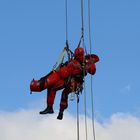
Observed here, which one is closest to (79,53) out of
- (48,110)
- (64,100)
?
(64,100)

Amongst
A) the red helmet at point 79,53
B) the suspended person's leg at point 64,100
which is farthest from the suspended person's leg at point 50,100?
the red helmet at point 79,53

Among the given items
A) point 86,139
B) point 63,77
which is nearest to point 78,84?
point 63,77

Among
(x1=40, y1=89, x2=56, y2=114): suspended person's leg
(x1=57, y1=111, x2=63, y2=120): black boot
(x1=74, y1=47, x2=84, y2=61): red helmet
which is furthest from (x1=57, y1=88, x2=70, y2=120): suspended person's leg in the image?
(x1=74, y1=47, x2=84, y2=61): red helmet

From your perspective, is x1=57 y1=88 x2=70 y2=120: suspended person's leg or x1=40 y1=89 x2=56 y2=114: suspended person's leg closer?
x1=40 y1=89 x2=56 y2=114: suspended person's leg

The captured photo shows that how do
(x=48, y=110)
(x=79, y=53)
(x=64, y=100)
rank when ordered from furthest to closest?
(x=64, y=100), (x=48, y=110), (x=79, y=53)

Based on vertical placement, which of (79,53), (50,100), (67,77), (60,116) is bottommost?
(60,116)

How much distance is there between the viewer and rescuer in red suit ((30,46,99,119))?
42.2ft

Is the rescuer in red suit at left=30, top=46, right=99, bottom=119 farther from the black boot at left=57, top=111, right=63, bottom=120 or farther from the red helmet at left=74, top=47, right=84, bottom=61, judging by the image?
the black boot at left=57, top=111, right=63, bottom=120

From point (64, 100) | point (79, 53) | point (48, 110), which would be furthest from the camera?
point (64, 100)

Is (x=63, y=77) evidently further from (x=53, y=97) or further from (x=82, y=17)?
(x=82, y=17)

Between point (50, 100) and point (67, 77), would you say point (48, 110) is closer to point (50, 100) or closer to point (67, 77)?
point (50, 100)

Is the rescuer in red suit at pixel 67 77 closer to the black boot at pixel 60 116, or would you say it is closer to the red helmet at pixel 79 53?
the red helmet at pixel 79 53

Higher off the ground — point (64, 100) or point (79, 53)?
point (79, 53)

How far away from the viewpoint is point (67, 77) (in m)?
13.0
